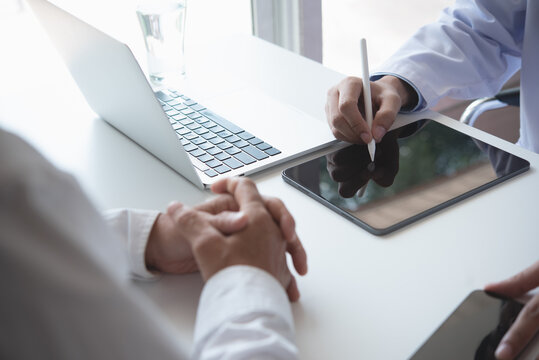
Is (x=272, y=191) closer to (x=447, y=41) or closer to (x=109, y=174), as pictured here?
(x=109, y=174)

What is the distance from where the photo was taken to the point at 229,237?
1.83 feet

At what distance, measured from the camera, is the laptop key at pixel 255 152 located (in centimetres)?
86

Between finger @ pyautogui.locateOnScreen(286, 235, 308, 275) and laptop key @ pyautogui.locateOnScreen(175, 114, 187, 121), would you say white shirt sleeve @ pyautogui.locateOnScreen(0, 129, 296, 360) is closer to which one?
finger @ pyautogui.locateOnScreen(286, 235, 308, 275)

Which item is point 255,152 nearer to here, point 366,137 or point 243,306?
point 366,137

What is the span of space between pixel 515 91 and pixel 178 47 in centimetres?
79

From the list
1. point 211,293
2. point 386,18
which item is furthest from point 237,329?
point 386,18

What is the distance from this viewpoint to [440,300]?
584 mm

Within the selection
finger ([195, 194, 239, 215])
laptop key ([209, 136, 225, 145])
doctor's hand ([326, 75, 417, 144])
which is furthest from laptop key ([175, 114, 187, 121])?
finger ([195, 194, 239, 215])

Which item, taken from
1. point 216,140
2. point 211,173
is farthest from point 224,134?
point 211,173

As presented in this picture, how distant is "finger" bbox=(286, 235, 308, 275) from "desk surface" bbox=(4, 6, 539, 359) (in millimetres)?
20

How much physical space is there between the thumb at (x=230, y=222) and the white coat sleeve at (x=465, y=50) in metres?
0.56

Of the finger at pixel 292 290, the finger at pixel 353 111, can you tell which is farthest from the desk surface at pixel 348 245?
the finger at pixel 353 111

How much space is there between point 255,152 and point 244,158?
2 centimetres

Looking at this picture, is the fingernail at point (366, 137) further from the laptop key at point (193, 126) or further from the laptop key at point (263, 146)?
the laptop key at point (193, 126)
